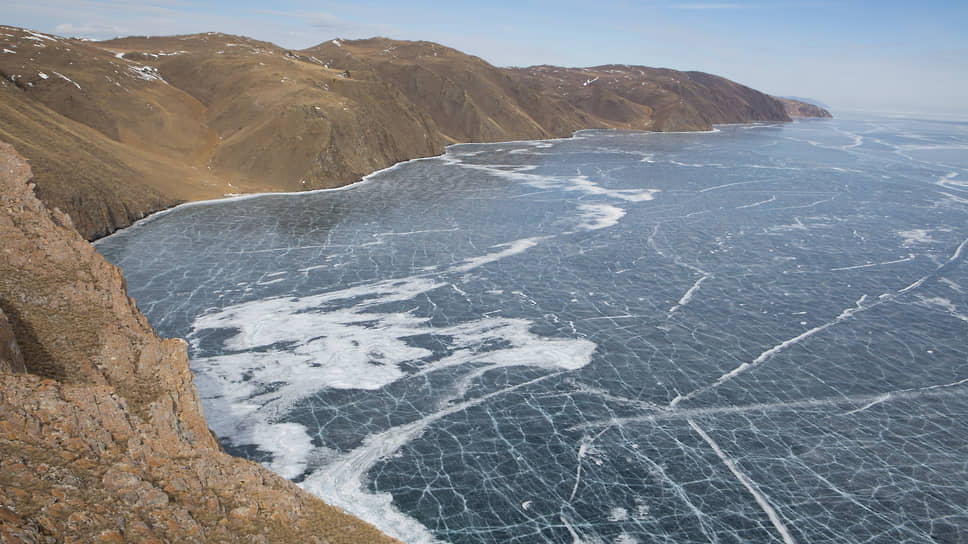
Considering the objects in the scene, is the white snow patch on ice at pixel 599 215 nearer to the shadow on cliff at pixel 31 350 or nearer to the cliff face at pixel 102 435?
the cliff face at pixel 102 435

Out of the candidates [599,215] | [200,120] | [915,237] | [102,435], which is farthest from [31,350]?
[200,120]

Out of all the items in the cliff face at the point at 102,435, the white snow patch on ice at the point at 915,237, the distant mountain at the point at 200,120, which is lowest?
the white snow patch on ice at the point at 915,237

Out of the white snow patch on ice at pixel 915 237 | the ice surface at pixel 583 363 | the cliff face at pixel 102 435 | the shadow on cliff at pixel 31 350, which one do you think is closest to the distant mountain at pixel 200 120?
the ice surface at pixel 583 363

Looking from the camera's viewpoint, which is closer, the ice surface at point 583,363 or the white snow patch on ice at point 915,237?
the ice surface at point 583,363

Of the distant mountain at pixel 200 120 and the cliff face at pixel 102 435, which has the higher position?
the distant mountain at pixel 200 120

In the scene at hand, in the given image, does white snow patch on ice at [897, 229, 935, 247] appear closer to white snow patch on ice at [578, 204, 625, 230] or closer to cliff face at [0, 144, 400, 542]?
white snow patch on ice at [578, 204, 625, 230]

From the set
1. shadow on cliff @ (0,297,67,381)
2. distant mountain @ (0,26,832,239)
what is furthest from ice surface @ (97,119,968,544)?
shadow on cliff @ (0,297,67,381)
